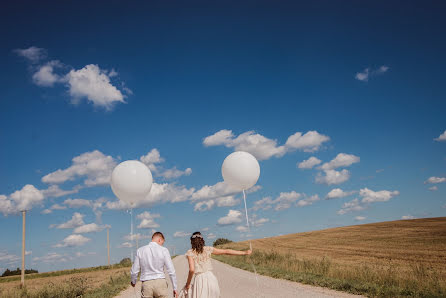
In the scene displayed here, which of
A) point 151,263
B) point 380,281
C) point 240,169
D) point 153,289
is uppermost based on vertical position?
point 240,169

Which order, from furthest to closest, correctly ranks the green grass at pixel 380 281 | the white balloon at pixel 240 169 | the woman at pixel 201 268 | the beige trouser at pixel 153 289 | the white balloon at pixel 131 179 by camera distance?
the green grass at pixel 380 281
the white balloon at pixel 131 179
the white balloon at pixel 240 169
the beige trouser at pixel 153 289
the woman at pixel 201 268

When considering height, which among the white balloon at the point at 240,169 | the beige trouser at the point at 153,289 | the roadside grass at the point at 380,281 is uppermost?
the white balloon at the point at 240,169

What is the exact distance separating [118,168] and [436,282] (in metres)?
9.72

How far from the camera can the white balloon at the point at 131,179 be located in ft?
28.5

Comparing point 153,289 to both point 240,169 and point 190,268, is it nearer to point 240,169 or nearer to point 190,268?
point 190,268

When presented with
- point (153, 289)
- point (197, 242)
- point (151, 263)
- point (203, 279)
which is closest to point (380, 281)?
point (203, 279)

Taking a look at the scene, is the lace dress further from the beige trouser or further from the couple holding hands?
the beige trouser

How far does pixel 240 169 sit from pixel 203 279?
3.75m

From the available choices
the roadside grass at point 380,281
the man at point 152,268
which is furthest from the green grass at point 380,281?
the man at point 152,268

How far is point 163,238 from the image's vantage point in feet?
18.4

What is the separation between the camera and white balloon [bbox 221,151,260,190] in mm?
8500

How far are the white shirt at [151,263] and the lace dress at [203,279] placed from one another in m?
0.43

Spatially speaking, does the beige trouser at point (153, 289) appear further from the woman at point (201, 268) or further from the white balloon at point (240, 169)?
the white balloon at point (240, 169)

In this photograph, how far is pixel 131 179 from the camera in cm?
868
